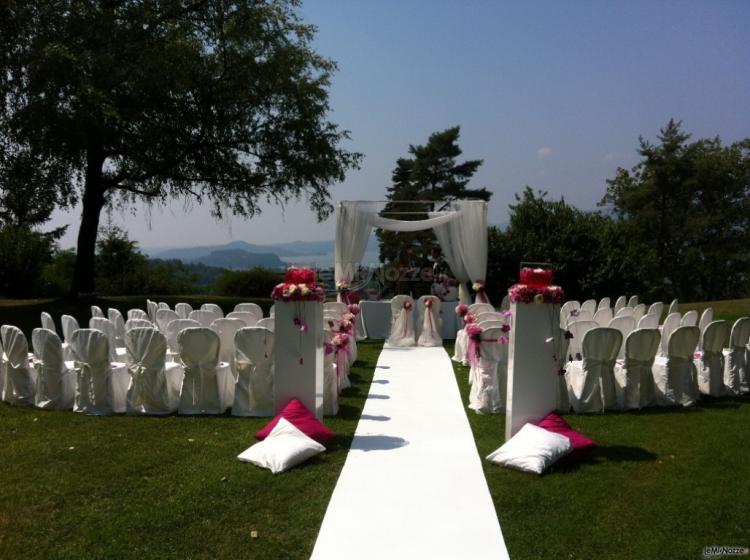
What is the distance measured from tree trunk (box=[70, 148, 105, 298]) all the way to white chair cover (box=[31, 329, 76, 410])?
420 inches

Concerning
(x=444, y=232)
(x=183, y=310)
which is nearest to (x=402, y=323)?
(x=444, y=232)

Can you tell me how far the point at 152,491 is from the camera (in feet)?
15.1

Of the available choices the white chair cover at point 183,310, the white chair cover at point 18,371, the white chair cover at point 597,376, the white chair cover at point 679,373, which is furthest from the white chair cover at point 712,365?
the white chair cover at point 18,371

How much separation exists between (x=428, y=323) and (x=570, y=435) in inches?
291

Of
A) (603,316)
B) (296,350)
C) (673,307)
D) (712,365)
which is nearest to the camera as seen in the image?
(296,350)

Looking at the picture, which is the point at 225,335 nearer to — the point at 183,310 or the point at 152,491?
the point at 183,310

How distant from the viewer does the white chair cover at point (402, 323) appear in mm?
12656

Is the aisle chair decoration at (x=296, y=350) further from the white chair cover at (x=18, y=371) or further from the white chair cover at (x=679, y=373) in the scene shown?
the white chair cover at (x=679, y=373)

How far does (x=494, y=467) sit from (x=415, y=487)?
2.66ft

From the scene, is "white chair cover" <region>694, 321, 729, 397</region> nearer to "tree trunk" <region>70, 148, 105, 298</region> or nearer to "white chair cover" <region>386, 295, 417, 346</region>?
"white chair cover" <region>386, 295, 417, 346</region>

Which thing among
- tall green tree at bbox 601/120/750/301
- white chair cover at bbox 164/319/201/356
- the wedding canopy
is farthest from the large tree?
tall green tree at bbox 601/120/750/301

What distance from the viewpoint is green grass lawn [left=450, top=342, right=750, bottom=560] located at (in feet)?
12.7

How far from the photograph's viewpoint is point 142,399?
6.78m

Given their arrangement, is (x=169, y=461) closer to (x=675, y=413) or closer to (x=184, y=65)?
(x=675, y=413)
